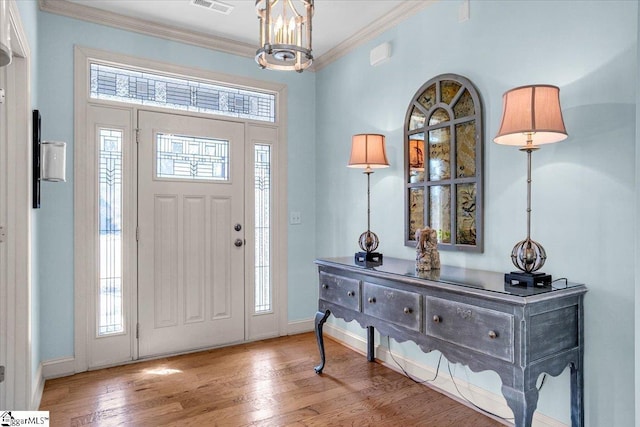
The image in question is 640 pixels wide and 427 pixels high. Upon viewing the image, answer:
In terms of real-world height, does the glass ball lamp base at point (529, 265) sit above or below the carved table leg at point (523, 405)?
above

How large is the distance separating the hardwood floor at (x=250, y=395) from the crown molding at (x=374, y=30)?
2.64m

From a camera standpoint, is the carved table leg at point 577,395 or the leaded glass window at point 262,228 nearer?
the carved table leg at point 577,395

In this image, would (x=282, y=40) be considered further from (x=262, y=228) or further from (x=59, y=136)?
(x=262, y=228)

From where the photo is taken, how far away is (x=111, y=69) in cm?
322

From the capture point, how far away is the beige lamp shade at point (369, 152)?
2865 mm

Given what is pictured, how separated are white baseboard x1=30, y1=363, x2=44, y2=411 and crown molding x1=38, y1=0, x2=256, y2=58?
100 inches

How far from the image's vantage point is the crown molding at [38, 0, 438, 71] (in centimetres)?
294

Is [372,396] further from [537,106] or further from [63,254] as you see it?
[63,254]

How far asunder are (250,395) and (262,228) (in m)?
1.57

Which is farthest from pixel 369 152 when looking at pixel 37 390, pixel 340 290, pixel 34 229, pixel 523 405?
pixel 37 390

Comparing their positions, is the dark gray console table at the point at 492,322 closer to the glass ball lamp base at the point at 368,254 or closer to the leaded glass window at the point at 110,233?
the glass ball lamp base at the point at 368,254

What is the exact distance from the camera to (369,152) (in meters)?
2.87

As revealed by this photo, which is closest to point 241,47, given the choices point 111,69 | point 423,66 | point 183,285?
point 111,69

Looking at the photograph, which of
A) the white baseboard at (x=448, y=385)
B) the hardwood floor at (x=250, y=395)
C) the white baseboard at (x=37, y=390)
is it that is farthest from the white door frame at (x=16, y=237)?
the white baseboard at (x=448, y=385)
